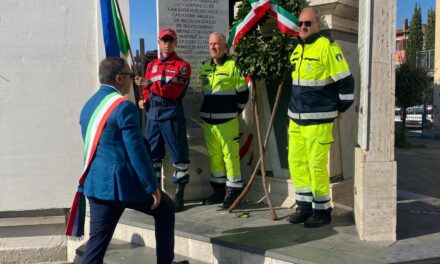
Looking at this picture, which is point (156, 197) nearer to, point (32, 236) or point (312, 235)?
point (312, 235)

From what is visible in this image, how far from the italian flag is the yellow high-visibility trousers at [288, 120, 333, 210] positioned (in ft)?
6.96

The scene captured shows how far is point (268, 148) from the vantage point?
5898 mm

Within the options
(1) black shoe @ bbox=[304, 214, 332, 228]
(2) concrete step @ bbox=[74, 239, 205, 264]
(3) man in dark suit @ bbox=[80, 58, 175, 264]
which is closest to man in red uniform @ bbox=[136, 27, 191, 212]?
(2) concrete step @ bbox=[74, 239, 205, 264]

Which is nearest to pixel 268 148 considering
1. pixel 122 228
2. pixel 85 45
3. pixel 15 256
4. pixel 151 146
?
pixel 151 146

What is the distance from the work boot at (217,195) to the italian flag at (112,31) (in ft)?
6.28

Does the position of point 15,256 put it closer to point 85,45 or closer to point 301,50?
point 85,45

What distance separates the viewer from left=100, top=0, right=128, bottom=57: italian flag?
527 centimetres

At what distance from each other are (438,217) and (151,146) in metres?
3.26

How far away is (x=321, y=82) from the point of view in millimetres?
4410

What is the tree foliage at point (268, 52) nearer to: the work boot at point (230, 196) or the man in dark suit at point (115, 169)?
the work boot at point (230, 196)

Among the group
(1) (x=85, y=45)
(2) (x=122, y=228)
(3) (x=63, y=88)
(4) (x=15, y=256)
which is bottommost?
(4) (x=15, y=256)

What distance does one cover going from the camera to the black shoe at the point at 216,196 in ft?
19.1

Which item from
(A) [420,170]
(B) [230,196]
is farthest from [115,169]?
(A) [420,170]

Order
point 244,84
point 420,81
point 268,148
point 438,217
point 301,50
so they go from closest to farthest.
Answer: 1. point 301,50
2. point 438,217
3. point 244,84
4. point 268,148
5. point 420,81
